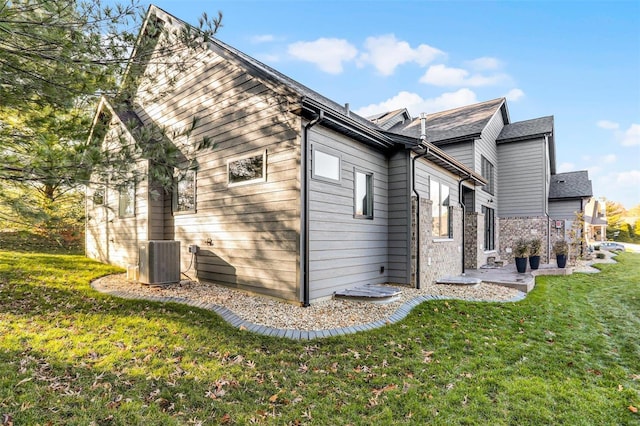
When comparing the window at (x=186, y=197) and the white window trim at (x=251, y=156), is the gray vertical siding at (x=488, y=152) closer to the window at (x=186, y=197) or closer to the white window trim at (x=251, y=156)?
the white window trim at (x=251, y=156)

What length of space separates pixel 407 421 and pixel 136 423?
2378 mm

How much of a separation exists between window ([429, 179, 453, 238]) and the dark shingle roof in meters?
8.47

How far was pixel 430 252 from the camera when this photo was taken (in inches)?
344

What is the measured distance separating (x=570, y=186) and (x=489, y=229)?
27.5ft

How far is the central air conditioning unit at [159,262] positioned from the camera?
7.58 meters

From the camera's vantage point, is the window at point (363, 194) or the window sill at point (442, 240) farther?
the window sill at point (442, 240)

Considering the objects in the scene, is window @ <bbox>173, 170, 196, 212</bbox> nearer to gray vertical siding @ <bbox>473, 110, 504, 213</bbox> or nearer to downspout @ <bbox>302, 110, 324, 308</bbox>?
downspout @ <bbox>302, 110, 324, 308</bbox>

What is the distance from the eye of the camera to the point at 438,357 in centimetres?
434

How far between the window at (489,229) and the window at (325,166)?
11131mm

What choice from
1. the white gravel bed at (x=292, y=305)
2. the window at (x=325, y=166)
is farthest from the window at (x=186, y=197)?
the window at (x=325, y=166)

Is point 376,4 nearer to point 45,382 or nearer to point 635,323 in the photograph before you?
point 635,323

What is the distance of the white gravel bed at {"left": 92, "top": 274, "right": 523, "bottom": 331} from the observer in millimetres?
5395

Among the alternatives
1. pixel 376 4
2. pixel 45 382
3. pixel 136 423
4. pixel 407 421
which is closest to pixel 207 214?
pixel 45 382

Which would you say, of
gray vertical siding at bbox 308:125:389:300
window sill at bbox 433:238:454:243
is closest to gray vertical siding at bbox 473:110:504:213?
window sill at bbox 433:238:454:243
